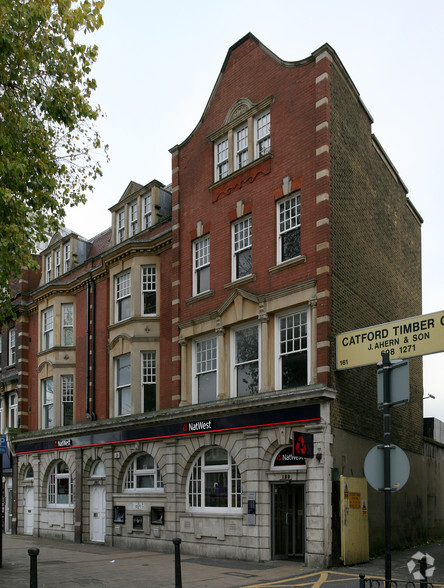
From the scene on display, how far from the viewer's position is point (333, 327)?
59.2 ft

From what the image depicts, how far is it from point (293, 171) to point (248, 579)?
36.2 feet

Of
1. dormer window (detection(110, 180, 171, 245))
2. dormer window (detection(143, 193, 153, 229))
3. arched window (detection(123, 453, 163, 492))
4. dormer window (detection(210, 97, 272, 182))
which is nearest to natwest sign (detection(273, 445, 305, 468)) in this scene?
arched window (detection(123, 453, 163, 492))

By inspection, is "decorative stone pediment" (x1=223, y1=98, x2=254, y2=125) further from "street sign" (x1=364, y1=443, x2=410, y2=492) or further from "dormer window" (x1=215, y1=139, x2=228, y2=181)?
"street sign" (x1=364, y1=443, x2=410, y2=492)

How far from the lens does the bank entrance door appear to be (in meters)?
18.4

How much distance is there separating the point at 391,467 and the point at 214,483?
13.1 meters

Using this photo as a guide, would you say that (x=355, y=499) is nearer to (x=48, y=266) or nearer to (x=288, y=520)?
(x=288, y=520)

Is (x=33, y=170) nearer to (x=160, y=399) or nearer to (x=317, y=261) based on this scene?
(x=317, y=261)

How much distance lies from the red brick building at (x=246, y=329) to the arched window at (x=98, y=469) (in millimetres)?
91

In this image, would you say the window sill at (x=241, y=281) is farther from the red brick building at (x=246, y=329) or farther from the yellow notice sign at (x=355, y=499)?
the yellow notice sign at (x=355, y=499)

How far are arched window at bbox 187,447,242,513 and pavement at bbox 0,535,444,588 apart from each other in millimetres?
1578

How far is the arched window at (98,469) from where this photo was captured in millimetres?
26172

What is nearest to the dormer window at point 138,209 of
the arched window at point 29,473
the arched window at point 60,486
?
the arched window at point 60,486

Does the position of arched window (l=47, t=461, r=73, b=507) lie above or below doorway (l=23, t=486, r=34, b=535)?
above

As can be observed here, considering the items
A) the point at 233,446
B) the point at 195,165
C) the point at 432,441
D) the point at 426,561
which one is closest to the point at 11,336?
the point at 195,165
